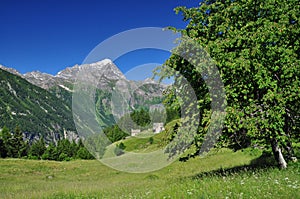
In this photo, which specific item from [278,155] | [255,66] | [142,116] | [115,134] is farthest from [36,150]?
[255,66]

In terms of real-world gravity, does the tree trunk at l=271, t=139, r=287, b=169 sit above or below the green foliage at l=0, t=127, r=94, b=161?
below

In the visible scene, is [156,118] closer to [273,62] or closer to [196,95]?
[196,95]

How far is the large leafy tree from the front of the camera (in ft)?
43.9

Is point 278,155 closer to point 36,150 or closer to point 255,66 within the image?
point 255,66

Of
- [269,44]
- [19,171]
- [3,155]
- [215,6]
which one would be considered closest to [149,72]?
[215,6]

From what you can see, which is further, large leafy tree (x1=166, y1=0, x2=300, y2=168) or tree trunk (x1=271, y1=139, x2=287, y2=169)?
tree trunk (x1=271, y1=139, x2=287, y2=169)

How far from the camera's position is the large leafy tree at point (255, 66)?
13375mm

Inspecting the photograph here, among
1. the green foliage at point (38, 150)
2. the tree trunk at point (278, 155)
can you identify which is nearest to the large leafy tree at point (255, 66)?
the tree trunk at point (278, 155)

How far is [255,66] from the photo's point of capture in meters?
13.3

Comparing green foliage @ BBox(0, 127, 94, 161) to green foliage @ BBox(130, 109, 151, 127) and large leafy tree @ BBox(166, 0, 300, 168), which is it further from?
large leafy tree @ BBox(166, 0, 300, 168)

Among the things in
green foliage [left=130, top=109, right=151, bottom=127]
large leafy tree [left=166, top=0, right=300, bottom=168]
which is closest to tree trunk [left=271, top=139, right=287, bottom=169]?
large leafy tree [left=166, top=0, right=300, bottom=168]

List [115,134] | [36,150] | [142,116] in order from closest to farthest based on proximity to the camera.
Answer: [142,116], [115,134], [36,150]

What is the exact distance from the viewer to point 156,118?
1405 inches

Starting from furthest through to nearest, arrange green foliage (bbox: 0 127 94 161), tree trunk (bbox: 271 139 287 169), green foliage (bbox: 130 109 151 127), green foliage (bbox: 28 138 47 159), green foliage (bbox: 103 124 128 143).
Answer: green foliage (bbox: 28 138 47 159) → green foliage (bbox: 0 127 94 161) → green foliage (bbox: 103 124 128 143) → green foliage (bbox: 130 109 151 127) → tree trunk (bbox: 271 139 287 169)
